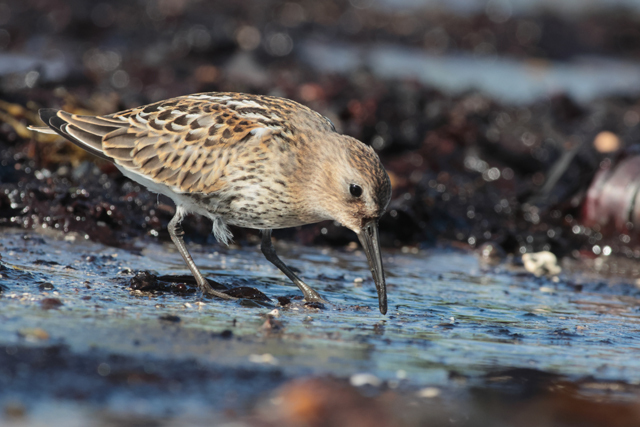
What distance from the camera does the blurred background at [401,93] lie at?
7223 mm

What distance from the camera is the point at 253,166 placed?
5.03 meters

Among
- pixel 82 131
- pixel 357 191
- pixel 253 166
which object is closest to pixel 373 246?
pixel 357 191

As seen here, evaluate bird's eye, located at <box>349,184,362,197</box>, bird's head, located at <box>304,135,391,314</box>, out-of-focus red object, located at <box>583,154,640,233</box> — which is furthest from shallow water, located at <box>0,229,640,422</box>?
out-of-focus red object, located at <box>583,154,640,233</box>

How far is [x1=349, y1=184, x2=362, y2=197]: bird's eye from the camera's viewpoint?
4.87 metres

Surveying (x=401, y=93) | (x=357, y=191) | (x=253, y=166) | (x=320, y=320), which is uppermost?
(x=401, y=93)

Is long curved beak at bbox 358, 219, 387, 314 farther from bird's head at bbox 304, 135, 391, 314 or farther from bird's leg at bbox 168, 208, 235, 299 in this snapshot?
bird's leg at bbox 168, 208, 235, 299

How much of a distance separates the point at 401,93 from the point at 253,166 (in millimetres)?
6233

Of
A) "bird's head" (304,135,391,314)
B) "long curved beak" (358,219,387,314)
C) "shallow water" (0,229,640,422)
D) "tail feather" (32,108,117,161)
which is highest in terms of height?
"tail feather" (32,108,117,161)

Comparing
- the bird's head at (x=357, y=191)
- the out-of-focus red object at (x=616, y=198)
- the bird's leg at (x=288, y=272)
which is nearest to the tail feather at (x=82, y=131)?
the bird's leg at (x=288, y=272)

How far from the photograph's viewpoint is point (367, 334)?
4.18 metres

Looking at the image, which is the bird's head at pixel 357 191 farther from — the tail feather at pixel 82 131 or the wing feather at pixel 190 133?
the tail feather at pixel 82 131

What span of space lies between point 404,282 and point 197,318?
2.15 m

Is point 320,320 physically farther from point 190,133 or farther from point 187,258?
point 190,133

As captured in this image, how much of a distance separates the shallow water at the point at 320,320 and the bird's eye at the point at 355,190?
0.75 m
